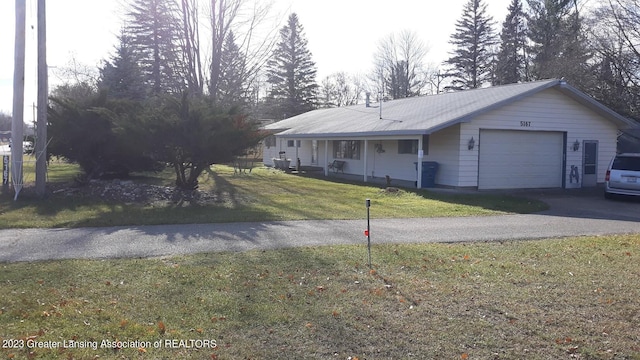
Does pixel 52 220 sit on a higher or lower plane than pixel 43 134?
lower

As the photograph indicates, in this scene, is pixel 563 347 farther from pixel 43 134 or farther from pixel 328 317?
pixel 43 134

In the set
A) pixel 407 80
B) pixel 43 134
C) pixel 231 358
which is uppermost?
pixel 407 80

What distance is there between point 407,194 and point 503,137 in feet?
15.7

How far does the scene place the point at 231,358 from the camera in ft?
14.0

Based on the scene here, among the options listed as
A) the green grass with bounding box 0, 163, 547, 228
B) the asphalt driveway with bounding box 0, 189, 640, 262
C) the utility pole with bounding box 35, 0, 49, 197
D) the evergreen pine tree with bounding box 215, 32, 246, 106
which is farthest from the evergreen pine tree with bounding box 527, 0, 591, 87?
the utility pole with bounding box 35, 0, 49, 197

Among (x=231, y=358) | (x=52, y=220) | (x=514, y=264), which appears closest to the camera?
(x=231, y=358)

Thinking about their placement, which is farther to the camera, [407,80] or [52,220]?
[407,80]

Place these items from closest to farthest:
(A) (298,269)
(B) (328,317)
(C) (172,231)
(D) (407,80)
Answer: (B) (328,317) < (A) (298,269) < (C) (172,231) < (D) (407,80)

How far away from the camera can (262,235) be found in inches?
381

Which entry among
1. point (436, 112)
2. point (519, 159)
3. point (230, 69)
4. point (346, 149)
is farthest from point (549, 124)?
point (230, 69)

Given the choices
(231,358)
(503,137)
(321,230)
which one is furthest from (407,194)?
(231,358)

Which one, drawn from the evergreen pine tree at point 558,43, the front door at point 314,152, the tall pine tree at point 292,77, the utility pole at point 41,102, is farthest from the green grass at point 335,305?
the tall pine tree at point 292,77

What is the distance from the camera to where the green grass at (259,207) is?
11414 millimetres

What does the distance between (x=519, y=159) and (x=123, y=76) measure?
27.2 m
